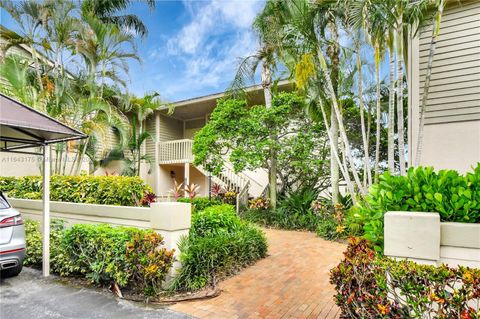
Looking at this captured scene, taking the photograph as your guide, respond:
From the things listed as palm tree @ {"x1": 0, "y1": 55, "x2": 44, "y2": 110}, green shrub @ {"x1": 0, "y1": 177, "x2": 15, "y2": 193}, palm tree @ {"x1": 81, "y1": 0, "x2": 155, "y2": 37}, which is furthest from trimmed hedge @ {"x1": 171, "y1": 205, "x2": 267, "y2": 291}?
palm tree @ {"x1": 81, "y1": 0, "x2": 155, "y2": 37}

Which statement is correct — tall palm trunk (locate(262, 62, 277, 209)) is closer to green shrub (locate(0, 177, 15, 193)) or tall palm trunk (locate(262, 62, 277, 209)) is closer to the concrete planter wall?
the concrete planter wall

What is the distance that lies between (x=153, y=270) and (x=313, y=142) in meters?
6.88

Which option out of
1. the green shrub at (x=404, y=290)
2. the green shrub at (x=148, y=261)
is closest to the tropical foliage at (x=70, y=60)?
the green shrub at (x=148, y=261)

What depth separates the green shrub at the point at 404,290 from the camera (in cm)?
214

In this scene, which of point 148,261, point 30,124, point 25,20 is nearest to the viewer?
point 148,261

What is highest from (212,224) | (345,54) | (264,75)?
(264,75)

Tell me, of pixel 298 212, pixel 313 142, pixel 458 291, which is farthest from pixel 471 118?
pixel 458 291

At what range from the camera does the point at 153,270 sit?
12.2 feet

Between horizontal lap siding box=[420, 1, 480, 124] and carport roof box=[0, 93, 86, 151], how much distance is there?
25.3 feet

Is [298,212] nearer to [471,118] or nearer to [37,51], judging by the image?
[471,118]

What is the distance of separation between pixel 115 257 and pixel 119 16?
36.3 feet

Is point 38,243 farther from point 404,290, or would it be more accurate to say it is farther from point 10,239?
point 404,290

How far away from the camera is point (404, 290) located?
230cm

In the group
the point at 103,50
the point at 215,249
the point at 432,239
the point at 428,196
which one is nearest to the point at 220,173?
the point at 103,50
